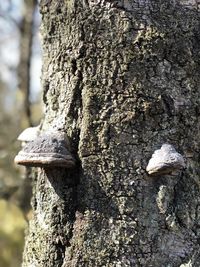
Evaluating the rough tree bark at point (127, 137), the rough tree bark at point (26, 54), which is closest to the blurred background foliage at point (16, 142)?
the rough tree bark at point (26, 54)

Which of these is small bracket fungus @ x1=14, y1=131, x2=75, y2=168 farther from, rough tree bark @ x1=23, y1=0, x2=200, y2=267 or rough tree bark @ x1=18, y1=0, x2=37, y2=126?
rough tree bark @ x1=18, y1=0, x2=37, y2=126

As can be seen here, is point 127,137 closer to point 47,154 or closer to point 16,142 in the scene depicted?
point 47,154

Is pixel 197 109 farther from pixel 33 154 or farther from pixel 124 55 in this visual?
pixel 33 154

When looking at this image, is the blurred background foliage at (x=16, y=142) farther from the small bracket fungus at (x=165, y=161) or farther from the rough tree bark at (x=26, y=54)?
the small bracket fungus at (x=165, y=161)

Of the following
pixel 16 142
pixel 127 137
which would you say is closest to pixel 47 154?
pixel 127 137

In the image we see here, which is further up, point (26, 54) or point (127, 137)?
point (127, 137)

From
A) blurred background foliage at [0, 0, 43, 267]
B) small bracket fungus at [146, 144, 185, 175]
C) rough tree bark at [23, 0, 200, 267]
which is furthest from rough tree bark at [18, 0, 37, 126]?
small bracket fungus at [146, 144, 185, 175]

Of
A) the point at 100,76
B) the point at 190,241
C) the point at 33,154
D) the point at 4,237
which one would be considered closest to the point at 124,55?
the point at 100,76
